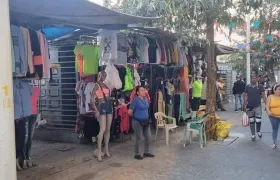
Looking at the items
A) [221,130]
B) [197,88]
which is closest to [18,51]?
[221,130]

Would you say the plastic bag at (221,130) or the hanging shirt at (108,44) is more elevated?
the hanging shirt at (108,44)

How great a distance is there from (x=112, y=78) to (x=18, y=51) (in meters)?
2.64

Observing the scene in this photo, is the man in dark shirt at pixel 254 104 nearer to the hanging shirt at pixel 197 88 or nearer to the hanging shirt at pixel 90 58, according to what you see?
the hanging shirt at pixel 197 88

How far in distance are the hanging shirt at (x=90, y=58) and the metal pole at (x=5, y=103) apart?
4.81m

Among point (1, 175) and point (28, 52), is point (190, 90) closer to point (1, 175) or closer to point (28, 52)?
point (28, 52)

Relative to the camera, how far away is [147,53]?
29.7 ft

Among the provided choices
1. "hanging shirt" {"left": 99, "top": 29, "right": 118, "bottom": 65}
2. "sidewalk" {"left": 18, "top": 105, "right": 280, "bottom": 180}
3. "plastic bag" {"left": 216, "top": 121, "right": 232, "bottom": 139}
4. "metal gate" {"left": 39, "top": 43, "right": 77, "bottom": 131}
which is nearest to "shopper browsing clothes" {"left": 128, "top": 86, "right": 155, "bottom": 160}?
"sidewalk" {"left": 18, "top": 105, "right": 280, "bottom": 180}

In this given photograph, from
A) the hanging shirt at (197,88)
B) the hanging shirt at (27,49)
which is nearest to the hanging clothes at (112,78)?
the hanging shirt at (27,49)

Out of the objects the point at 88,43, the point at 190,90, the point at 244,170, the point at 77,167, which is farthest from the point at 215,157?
the point at 190,90

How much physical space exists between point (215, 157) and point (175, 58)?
3798mm

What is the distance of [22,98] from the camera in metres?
6.20

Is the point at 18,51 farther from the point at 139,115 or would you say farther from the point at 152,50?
the point at 152,50

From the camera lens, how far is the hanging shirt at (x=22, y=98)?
6078 millimetres

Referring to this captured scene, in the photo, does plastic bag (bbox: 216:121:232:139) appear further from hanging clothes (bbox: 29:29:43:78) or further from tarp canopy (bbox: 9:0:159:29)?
hanging clothes (bbox: 29:29:43:78)
